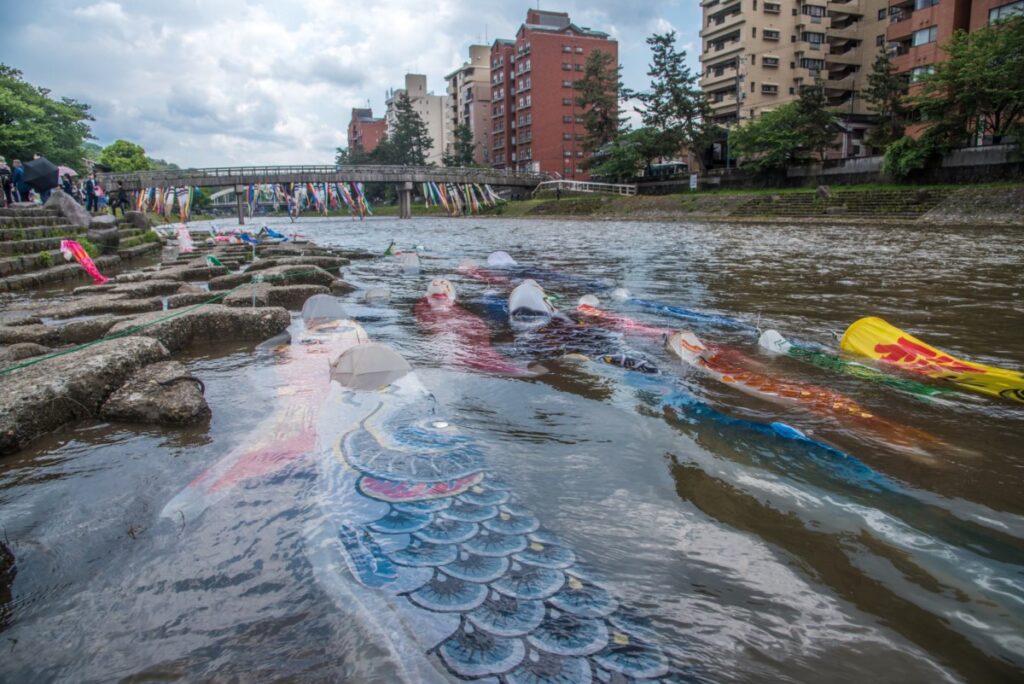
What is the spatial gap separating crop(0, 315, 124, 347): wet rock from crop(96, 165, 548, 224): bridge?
162 ft

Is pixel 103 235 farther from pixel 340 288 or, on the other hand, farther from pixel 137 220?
pixel 340 288

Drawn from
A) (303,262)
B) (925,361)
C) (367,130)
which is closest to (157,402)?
(925,361)

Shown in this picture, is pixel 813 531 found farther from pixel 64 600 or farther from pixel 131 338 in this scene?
pixel 131 338

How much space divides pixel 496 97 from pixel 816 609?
306ft

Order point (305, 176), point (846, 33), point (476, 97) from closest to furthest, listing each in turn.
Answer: point (846, 33) < point (305, 176) < point (476, 97)

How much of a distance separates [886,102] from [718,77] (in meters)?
21.7

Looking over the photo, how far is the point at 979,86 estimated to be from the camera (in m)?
27.2

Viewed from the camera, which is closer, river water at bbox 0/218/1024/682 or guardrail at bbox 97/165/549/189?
river water at bbox 0/218/1024/682

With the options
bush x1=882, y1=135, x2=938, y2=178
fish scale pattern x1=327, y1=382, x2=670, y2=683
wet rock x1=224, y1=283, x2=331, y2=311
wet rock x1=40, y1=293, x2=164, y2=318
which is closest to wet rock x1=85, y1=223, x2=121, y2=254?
wet rock x1=40, y1=293, x2=164, y2=318

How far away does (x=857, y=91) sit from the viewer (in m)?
53.5

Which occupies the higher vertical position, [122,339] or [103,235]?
[103,235]

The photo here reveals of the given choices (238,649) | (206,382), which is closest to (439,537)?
(238,649)

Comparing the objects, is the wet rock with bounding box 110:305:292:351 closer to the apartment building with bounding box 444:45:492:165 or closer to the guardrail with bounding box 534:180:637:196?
the guardrail with bounding box 534:180:637:196

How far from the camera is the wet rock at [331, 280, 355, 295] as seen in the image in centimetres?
1068
